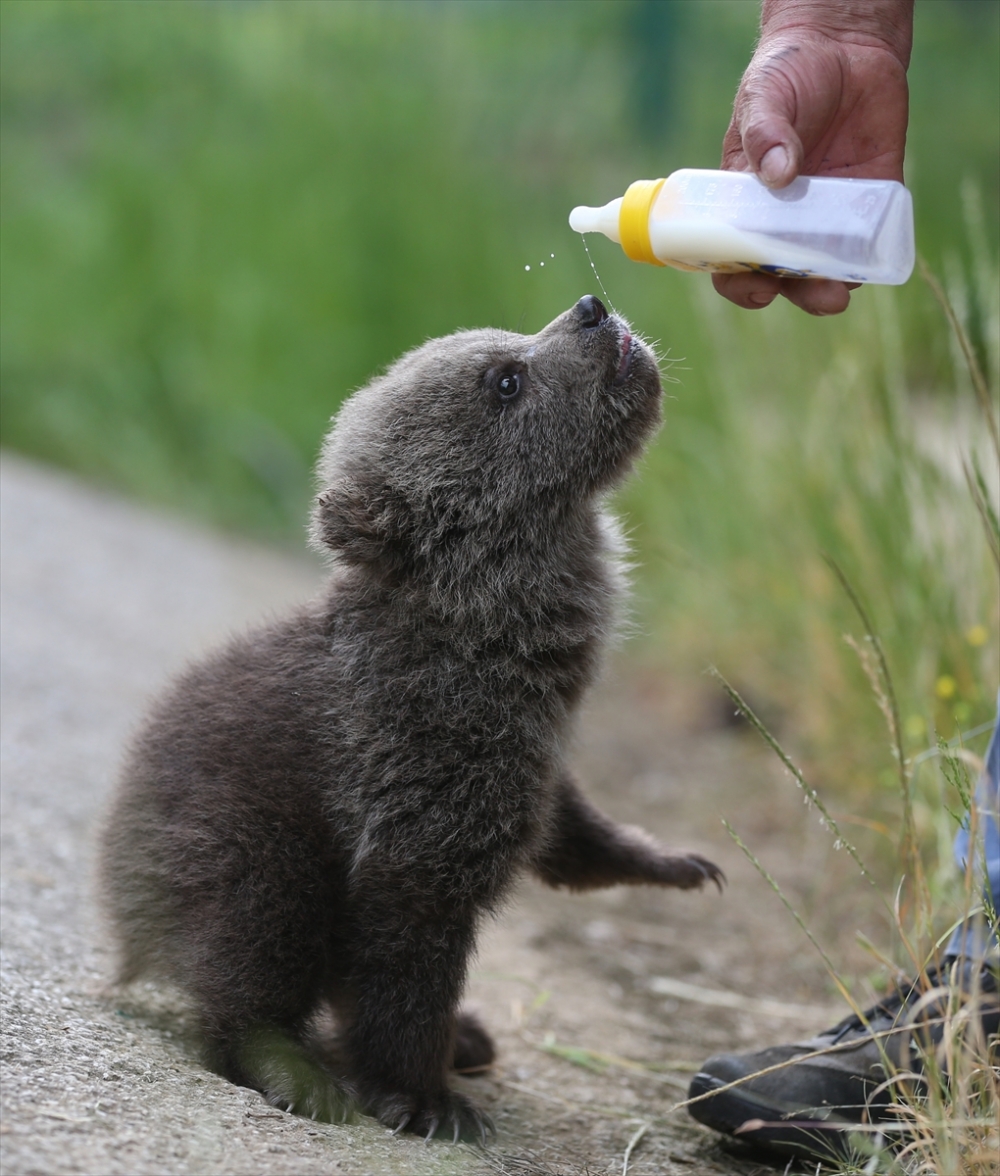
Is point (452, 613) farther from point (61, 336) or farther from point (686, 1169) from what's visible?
point (61, 336)

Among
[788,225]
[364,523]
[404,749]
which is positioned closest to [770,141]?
[788,225]

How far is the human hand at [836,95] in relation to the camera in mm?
2992

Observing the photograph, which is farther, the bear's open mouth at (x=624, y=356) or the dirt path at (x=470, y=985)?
the bear's open mouth at (x=624, y=356)

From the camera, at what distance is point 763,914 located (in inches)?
196

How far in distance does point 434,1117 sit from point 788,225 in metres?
2.14

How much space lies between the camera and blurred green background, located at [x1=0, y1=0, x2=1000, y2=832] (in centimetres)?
768

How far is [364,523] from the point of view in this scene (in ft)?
10.8

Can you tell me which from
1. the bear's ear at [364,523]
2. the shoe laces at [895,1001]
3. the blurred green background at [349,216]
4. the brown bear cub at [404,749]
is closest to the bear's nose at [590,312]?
the brown bear cub at [404,749]

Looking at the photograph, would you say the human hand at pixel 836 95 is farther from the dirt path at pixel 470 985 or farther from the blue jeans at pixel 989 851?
the dirt path at pixel 470 985

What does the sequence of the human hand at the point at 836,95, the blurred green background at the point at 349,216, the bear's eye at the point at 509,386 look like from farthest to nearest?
the blurred green background at the point at 349,216 < the bear's eye at the point at 509,386 < the human hand at the point at 836,95

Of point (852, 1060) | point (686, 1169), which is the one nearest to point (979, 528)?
point (852, 1060)

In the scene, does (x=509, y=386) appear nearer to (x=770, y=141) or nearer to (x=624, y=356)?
(x=624, y=356)

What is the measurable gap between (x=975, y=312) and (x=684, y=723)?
10.3ft

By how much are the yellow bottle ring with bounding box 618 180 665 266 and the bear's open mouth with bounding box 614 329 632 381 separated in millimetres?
465
